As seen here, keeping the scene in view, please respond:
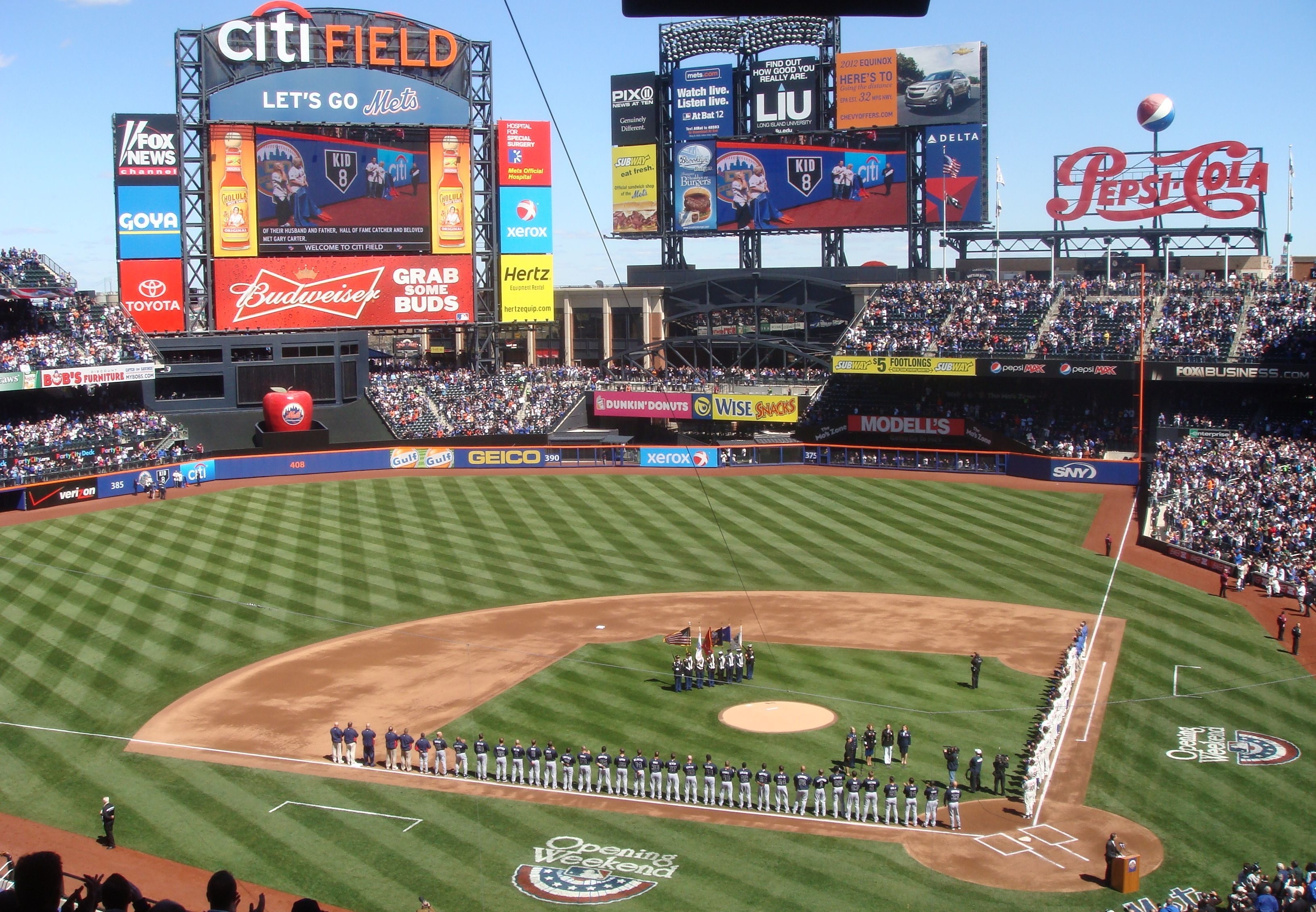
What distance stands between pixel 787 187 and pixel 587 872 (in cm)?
5273

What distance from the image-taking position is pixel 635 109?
227 feet

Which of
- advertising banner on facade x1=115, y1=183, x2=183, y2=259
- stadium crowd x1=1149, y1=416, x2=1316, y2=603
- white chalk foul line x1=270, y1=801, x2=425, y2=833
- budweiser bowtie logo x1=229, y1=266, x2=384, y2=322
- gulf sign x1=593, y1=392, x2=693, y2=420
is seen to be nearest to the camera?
white chalk foul line x1=270, y1=801, x2=425, y2=833

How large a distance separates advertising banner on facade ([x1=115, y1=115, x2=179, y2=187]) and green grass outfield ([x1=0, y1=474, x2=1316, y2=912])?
63.4 feet

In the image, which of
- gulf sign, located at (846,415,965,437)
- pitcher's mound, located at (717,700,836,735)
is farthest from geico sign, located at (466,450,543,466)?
pitcher's mound, located at (717,700,836,735)

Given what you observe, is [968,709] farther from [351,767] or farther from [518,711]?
[351,767]

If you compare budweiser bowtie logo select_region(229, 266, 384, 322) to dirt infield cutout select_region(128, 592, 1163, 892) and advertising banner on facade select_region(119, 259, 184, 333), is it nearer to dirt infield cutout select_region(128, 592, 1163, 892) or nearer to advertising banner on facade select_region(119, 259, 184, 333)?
advertising banner on facade select_region(119, 259, 184, 333)

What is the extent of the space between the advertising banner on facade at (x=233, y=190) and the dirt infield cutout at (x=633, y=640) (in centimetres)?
3283

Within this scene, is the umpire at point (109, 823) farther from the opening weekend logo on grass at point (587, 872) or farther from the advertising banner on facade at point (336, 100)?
the advertising banner on facade at point (336, 100)

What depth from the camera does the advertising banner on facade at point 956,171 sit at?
62750 mm

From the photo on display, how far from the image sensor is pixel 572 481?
2103 inches

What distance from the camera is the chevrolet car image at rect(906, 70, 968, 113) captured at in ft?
206

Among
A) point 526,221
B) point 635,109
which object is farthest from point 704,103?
point 526,221

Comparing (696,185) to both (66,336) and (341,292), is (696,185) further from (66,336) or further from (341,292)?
(66,336)

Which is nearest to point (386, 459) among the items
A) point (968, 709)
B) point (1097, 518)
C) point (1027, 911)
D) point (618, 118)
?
point (618, 118)
